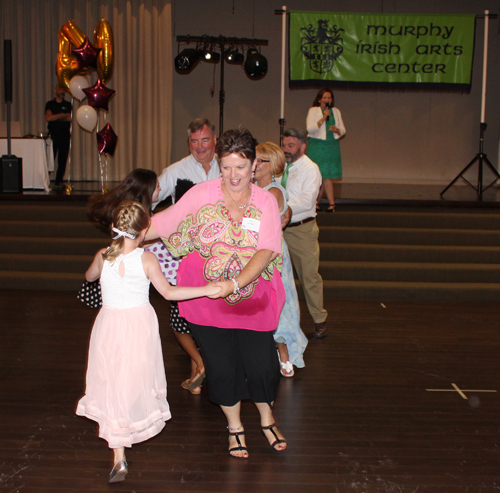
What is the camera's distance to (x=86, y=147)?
1025 cm

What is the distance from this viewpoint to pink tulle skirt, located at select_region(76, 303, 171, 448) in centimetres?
239

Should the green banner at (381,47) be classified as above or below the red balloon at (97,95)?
above

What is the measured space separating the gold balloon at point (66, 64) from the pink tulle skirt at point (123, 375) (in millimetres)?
6535

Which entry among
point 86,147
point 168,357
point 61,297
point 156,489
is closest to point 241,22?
point 86,147

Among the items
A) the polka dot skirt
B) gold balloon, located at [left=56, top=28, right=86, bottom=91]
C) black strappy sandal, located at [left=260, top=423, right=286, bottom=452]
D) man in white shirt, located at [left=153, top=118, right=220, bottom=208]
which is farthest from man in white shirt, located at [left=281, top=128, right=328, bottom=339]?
gold balloon, located at [left=56, top=28, right=86, bottom=91]

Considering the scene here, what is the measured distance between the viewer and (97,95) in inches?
309

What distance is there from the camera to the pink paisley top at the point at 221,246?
98.2 inches

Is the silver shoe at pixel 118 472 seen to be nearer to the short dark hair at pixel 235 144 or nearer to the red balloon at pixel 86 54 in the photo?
the short dark hair at pixel 235 144

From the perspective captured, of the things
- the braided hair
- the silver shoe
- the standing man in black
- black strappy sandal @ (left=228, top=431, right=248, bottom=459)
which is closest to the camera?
the braided hair

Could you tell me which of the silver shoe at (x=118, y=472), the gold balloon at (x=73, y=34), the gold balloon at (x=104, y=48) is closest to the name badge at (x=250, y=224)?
the silver shoe at (x=118, y=472)

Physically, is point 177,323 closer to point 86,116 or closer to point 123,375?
point 123,375

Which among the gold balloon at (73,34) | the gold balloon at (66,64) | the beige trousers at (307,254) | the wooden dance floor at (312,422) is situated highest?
the gold balloon at (73,34)

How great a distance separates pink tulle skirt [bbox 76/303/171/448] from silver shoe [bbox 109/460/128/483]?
0.10 m

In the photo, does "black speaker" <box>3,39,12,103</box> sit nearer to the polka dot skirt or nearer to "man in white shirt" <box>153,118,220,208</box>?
"man in white shirt" <box>153,118,220,208</box>
